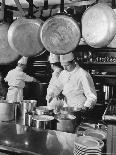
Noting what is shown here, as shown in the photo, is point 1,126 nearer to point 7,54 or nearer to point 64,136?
point 64,136

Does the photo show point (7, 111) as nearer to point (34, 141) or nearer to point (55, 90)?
point (34, 141)

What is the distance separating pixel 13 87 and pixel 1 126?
11.8 feet

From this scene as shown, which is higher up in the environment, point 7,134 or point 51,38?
point 51,38

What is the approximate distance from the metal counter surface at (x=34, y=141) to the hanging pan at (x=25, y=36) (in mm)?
860

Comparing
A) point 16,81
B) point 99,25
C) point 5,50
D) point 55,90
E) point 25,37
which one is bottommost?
point 16,81

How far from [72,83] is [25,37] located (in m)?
1.46

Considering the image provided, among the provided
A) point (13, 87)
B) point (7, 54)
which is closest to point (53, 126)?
point (7, 54)

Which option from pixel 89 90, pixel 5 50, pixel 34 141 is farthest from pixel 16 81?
pixel 34 141

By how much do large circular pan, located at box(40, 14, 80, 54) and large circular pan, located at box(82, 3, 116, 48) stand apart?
0.39 ft

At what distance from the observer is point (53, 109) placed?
244 centimetres

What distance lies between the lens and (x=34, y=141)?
1875mm

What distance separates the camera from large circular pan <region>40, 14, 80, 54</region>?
2328 mm

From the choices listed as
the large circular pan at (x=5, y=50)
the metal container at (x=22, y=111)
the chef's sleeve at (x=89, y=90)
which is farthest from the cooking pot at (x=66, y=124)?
the large circular pan at (x=5, y=50)

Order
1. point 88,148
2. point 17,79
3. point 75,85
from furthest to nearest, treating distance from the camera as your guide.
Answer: point 17,79 < point 75,85 < point 88,148
